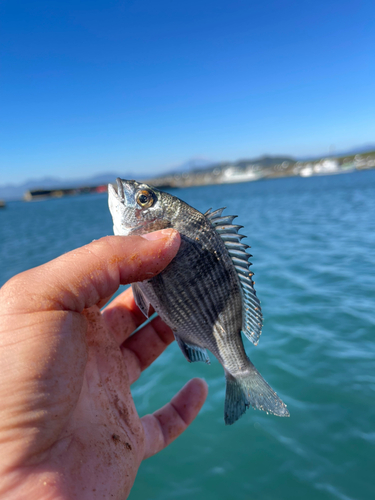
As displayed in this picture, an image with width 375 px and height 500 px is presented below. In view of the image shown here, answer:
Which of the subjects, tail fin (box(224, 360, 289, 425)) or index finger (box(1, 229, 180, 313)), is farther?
tail fin (box(224, 360, 289, 425))

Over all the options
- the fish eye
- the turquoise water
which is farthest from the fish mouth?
the turquoise water

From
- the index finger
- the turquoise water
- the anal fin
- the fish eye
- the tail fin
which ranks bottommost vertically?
the turquoise water

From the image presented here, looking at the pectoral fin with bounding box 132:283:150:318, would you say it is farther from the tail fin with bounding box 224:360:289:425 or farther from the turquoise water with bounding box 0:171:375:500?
the turquoise water with bounding box 0:171:375:500

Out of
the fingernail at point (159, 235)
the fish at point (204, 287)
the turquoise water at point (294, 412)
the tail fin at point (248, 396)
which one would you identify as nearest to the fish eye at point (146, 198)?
the fish at point (204, 287)

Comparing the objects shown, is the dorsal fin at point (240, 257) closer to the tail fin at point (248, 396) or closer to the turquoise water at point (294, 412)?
the tail fin at point (248, 396)

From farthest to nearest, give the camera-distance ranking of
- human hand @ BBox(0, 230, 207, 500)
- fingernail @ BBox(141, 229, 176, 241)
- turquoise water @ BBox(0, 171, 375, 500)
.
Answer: turquoise water @ BBox(0, 171, 375, 500)
fingernail @ BBox(141, 229, 176, 241)
human hand @ BBox(0, 230, 207, 500)

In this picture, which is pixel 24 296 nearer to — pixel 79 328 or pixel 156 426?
pixel 79 328

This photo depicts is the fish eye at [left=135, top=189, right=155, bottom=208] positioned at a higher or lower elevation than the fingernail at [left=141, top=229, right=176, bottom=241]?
higher
